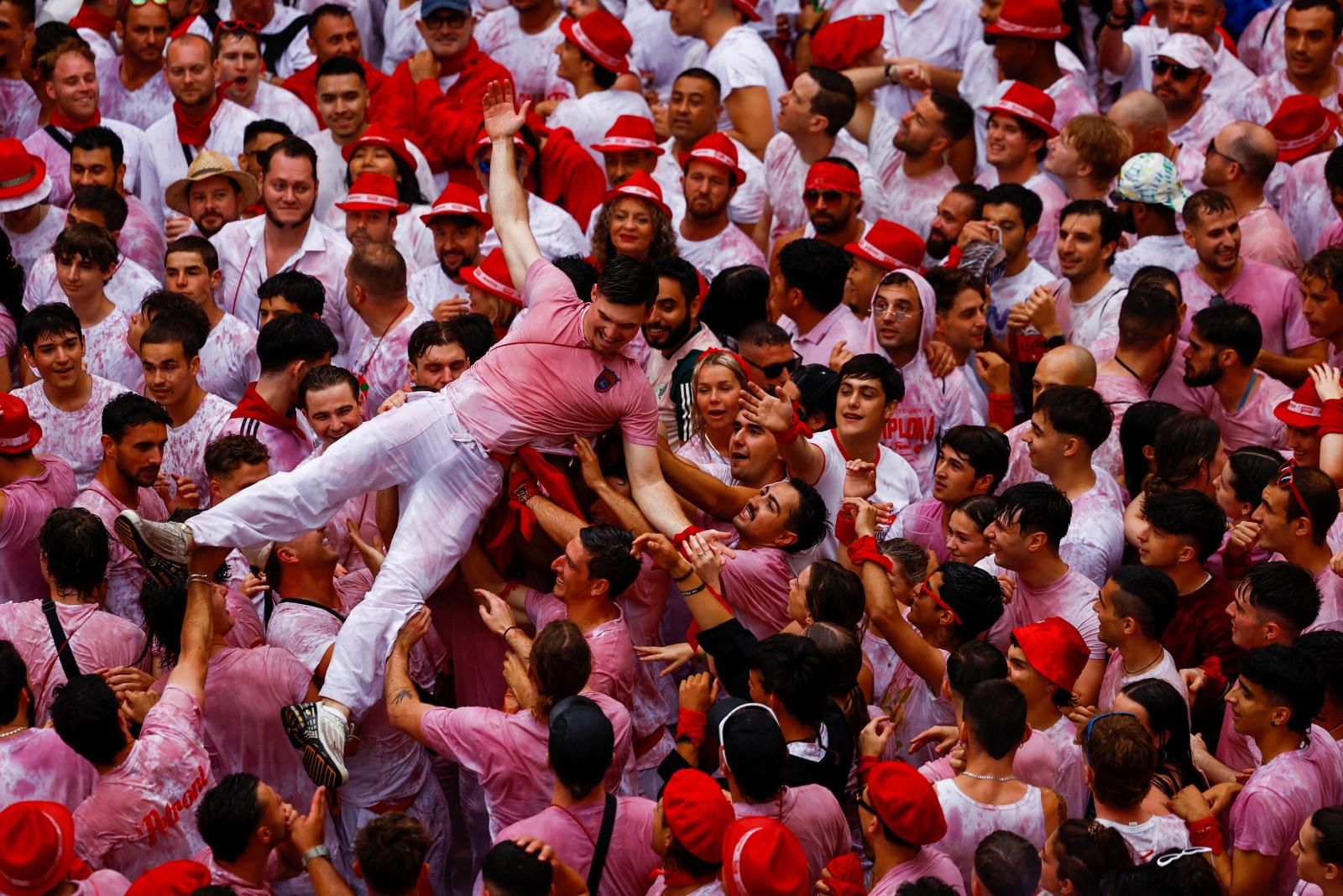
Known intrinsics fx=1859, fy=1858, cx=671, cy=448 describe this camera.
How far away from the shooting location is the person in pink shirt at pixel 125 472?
7.14 metres

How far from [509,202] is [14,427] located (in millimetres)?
2068

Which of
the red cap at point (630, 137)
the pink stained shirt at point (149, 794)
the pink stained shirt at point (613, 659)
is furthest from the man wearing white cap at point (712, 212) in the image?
the pink stained shirt at point (149, 794)

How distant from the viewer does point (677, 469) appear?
282 inches

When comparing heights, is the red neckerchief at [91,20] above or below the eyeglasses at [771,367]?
above

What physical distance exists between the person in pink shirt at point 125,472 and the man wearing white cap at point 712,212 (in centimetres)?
316

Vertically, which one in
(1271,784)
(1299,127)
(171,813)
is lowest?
(1271,784)

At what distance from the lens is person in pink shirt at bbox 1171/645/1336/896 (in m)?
5.74

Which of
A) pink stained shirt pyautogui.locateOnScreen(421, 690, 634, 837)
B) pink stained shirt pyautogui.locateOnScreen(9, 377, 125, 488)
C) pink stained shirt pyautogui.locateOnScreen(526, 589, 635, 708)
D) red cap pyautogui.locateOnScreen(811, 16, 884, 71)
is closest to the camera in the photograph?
pink stained shirt pyautogui.locateOnScreen(421, 690, 634, 837)

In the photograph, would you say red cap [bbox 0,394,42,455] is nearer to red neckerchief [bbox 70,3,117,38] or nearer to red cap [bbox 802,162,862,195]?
red cap [bbox 802,162,862,195]

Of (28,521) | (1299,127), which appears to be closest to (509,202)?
(28,521)

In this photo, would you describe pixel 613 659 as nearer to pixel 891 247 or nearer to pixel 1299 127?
pixel 891 247

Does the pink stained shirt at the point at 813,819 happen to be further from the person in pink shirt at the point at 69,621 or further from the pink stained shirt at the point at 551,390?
the person in pink shirt at the point at 69,621

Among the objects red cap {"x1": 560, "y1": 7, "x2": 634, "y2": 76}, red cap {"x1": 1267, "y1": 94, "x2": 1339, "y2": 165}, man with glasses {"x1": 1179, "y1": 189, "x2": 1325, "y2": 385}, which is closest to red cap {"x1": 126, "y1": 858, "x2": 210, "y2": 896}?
man with glasses {"x1": 1179, "y1": 189, "x2": 1325, "y2": 385}

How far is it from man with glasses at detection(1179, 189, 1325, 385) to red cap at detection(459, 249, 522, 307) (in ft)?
10.3
